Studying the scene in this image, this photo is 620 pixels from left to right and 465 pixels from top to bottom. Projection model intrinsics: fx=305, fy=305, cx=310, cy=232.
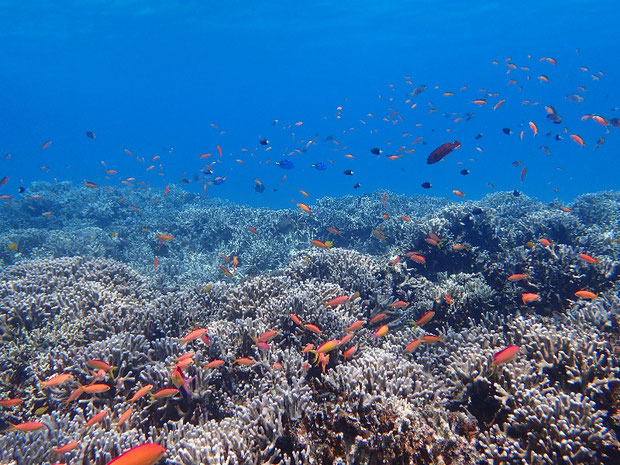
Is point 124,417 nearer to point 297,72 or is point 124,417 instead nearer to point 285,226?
point 285,226

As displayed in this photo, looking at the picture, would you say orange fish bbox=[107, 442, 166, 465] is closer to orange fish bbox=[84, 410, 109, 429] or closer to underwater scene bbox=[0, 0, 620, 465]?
underwater scene bbox=[0, 0, 620, 465]

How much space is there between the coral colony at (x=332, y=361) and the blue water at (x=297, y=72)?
1174 cm

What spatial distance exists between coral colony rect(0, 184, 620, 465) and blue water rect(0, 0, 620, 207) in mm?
11736

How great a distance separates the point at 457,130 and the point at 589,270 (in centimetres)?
15678

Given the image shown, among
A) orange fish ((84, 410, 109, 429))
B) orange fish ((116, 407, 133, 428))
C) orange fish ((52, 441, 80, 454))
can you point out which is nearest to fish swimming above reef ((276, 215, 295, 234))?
orange fish ((116, 407, 133, 428))

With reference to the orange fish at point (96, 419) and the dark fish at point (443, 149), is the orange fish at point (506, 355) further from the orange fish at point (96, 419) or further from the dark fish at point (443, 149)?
the orange fish at point (96, 419)

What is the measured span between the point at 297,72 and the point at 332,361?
96679 mm

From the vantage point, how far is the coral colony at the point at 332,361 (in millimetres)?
3001

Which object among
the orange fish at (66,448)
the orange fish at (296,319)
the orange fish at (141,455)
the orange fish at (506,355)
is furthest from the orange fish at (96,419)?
the orange fish at (506,355)

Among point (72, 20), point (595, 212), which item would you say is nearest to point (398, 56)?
point (72, 20)

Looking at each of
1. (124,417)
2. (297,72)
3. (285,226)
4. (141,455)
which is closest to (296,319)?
(124,417)

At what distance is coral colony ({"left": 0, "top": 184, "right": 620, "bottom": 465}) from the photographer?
3.00 m

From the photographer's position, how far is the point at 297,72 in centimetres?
8812

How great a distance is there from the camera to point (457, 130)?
142m
